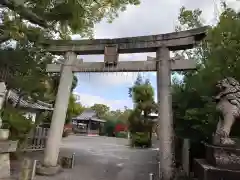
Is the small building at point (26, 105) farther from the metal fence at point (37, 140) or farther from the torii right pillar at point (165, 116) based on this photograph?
the torii right pillar at point (165, 116)

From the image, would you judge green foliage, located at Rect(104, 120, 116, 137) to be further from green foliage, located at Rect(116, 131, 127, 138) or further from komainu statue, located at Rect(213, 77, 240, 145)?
komainu statue, located at Rect(213, 77, 240, 145)

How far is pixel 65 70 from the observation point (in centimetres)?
949

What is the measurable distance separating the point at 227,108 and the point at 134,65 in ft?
13.1

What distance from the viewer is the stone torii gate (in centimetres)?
791

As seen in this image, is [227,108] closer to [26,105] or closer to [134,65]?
[134,65]

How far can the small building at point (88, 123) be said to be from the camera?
151 feet

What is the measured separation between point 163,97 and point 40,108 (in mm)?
11756

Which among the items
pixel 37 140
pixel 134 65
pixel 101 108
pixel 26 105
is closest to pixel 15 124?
pixel 37 140

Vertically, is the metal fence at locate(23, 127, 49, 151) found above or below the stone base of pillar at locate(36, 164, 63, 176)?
above

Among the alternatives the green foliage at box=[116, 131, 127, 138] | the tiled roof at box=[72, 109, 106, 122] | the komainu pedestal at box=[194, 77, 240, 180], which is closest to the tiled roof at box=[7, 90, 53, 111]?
the komainu pedestal at box=[194, 77, 240, 180]

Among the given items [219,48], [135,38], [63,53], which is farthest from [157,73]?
[63,53]

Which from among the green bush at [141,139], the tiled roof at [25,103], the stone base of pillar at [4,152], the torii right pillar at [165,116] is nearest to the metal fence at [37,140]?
the tiled roof at [25,103]

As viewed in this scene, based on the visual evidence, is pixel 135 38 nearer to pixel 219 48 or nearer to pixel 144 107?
pixel 219 48

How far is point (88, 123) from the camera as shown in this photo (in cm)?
4734
